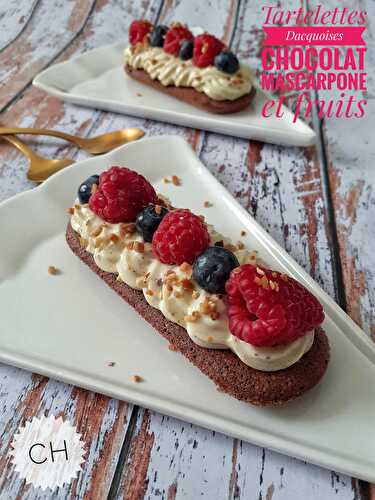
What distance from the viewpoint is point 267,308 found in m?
1.79

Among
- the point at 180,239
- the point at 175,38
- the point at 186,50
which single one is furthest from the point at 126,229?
the point at 175,38

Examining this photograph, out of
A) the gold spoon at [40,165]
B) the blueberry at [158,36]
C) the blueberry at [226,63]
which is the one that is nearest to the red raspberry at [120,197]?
the gold spoon at [40,165]

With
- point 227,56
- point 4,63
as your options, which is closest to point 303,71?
point 227,56

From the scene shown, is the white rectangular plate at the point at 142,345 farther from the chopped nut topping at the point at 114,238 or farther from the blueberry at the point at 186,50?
the blueberry at the point at 186,50

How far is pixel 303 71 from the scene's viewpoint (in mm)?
4266

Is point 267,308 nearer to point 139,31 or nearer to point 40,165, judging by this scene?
point 40,165

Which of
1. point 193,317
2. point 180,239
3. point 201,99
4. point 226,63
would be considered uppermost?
point 180,239

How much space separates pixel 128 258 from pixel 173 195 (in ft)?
2.55

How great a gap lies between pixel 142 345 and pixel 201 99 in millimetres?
1953

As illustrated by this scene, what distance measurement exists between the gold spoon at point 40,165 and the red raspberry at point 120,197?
88cm

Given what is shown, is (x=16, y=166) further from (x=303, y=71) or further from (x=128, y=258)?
(x=303, y=71)

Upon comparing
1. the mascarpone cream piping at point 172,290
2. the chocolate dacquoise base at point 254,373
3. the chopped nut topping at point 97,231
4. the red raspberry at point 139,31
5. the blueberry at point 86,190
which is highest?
the blueberry at point 86,190

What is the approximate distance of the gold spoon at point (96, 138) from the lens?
3.44 m

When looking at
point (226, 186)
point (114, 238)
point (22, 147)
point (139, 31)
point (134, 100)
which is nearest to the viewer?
point (114, 238)
